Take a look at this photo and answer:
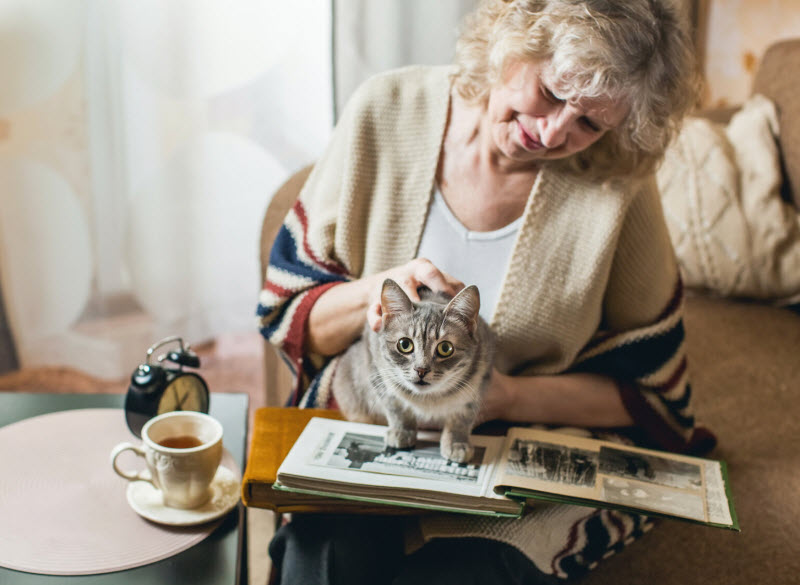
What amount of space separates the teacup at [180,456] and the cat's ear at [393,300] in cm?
29

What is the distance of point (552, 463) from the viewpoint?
100 cm

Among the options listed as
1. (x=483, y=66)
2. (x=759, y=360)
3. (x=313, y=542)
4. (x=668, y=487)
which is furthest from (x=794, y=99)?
(x=313, y=542)

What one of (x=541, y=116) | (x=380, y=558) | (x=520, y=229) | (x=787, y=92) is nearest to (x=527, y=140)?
(x=541, y=116)

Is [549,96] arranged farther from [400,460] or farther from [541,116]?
[400,460]

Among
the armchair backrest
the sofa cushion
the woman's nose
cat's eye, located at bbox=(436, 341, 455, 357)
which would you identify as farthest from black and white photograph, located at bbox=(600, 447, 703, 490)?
the armchair backrest

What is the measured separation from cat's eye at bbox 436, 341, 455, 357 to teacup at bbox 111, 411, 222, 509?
320mm

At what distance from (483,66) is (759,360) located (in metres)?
0.90

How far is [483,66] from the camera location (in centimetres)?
121

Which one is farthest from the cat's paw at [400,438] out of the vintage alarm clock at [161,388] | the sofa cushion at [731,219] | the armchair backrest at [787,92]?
the armchair backrest at [787,92]

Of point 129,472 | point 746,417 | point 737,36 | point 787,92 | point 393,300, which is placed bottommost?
point 746,417

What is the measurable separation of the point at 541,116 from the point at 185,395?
2.26 feet

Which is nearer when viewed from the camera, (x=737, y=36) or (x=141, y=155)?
(x=141, y=155)

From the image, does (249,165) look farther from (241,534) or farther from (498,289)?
(241,534)

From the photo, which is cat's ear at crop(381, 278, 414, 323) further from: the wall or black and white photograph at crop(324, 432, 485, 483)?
the wall
